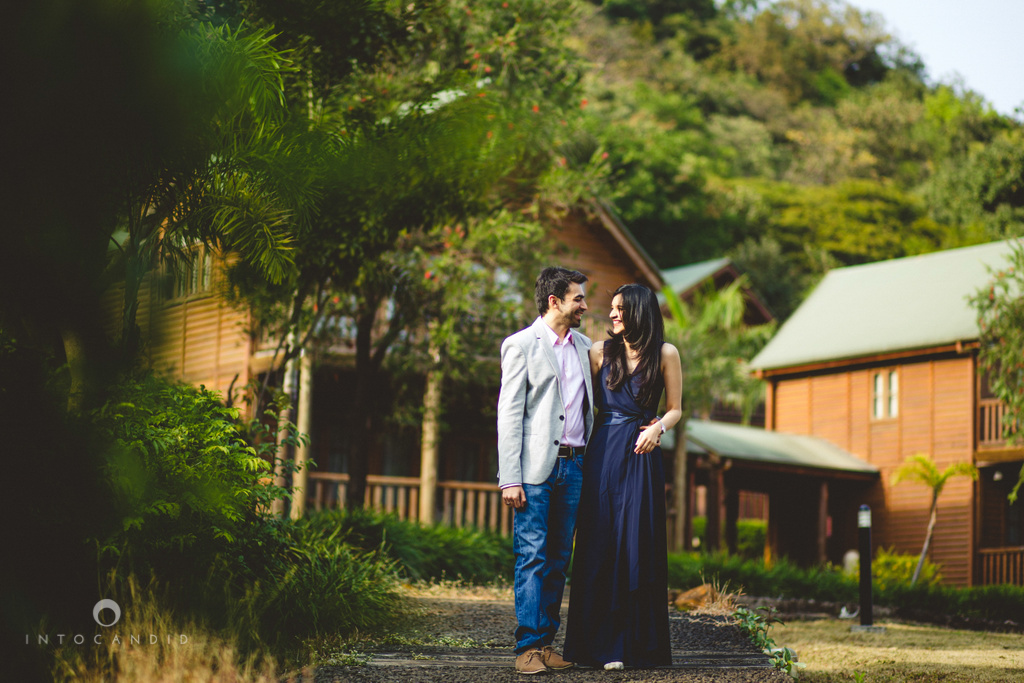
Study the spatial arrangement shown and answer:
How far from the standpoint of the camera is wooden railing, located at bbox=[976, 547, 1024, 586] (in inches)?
826

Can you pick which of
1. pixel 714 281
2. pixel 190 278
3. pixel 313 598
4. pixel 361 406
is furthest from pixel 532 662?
pixel 714 281

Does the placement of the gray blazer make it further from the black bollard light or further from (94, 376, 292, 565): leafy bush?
the black bollard light

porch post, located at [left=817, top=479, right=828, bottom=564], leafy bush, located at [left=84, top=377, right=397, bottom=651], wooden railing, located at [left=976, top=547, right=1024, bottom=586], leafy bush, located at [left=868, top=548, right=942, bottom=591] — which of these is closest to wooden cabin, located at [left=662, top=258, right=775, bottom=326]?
porch post, located at [left=817, top=479, right=828, bottom=564]

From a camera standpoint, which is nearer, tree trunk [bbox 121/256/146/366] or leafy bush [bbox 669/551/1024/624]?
tree trunk [bbox 121/256/146/366]

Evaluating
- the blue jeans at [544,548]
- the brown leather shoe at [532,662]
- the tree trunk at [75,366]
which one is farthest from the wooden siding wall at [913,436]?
the tree trunk at [75,366]

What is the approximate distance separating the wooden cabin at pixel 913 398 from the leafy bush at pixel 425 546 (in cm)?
1208

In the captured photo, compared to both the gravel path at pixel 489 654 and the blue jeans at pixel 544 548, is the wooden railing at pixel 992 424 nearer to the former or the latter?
the gravel path at pixel 489 654

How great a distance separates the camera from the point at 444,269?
41.5 feet

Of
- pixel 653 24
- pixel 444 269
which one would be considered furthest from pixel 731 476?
pixel 653 24

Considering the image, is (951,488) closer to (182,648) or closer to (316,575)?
(316,575)

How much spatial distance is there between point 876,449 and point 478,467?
365 inches

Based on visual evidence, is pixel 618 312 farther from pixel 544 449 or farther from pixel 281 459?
pixel 281 459

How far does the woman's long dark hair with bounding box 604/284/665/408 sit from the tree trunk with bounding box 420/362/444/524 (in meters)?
9.15

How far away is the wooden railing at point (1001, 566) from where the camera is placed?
68.8 feet
